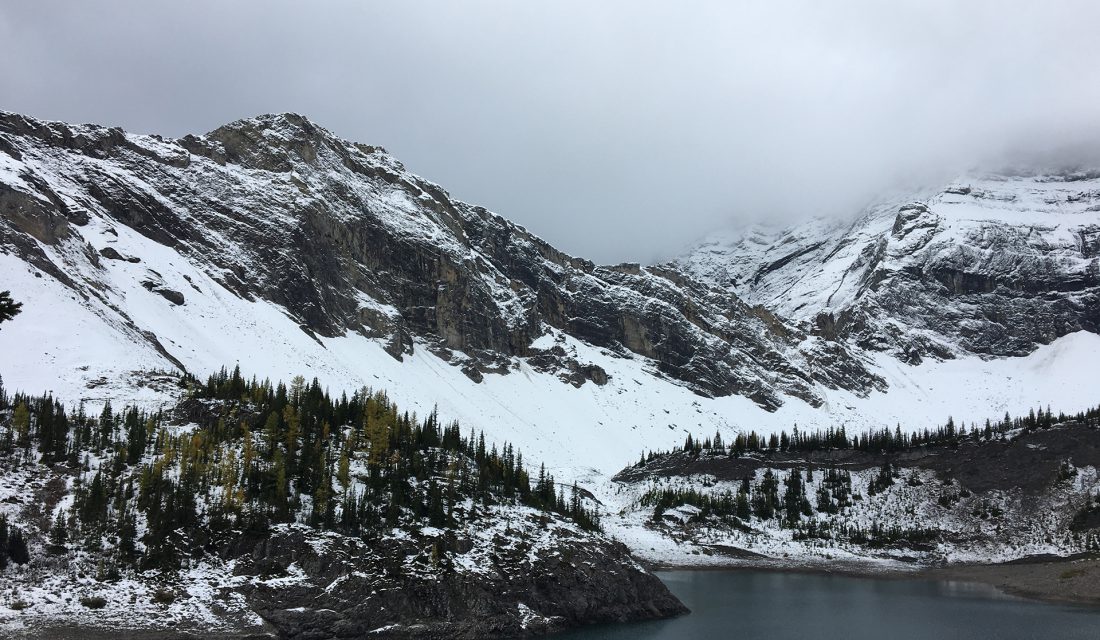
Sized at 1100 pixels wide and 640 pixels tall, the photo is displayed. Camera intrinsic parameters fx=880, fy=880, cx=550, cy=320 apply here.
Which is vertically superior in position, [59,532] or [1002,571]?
[59,532]

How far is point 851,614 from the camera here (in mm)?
83250

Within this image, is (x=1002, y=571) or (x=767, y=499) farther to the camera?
(x=767, y=499)

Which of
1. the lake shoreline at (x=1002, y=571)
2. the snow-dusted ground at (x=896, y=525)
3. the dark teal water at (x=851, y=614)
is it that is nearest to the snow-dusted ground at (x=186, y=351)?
the snow-dusted ground at (x=896, y=525)

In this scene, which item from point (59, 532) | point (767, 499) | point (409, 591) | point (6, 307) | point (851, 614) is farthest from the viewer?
point (767, 499)

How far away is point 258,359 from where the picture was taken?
500 ft

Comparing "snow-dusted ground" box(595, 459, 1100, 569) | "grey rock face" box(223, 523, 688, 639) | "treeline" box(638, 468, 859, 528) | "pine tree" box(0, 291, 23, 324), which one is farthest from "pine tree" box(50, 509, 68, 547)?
"treeline" box(638, 468, 859, 528)

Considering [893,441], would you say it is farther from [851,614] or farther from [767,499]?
[851,614]

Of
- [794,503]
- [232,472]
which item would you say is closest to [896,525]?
[794,503]

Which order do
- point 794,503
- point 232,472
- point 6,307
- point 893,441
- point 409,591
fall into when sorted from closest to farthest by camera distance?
point 6,307 < point 409,591 < point 232,472 < point 794,503 < point 893,441

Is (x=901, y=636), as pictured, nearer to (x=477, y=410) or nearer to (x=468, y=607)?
(x=468, y=607)

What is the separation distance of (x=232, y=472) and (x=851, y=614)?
189ft

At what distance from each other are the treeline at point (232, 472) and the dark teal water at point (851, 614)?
1723 centimetres

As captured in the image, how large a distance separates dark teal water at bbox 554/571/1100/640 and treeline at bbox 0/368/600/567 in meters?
17.2

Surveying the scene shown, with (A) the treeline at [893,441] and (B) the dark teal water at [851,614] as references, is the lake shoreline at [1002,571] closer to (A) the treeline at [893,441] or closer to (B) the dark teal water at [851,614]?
(B) the dark teal water at [851,614]
